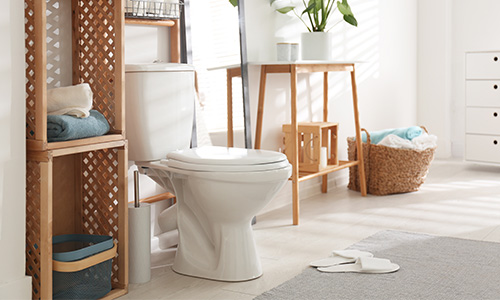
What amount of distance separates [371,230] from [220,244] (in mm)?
935

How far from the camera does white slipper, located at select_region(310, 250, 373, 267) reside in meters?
2.50

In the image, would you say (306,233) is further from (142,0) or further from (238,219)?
(142,0)

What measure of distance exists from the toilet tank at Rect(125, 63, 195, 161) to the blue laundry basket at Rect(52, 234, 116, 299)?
41cm

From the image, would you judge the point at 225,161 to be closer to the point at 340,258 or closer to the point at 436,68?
the point at 340,258

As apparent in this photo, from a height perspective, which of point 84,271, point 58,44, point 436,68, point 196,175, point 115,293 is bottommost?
point 115,293

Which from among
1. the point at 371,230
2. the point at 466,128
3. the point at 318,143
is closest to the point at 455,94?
the point at 466,128

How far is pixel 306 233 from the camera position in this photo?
3.03 meters

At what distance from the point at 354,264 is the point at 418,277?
0.25 meters

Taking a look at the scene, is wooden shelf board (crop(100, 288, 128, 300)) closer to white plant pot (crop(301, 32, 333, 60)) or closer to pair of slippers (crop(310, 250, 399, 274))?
pair of slippers (crop(310, 250, 399, 274))

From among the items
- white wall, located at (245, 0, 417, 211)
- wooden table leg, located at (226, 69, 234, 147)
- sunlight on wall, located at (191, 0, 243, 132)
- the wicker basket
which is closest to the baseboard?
sunlight on wall, located at (191, 0, 243, 132)

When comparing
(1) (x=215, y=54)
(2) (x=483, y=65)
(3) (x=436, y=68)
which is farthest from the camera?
(3) (x=436, y=68)

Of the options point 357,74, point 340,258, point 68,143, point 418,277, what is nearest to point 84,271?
point 68,143

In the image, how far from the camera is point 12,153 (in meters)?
1.92

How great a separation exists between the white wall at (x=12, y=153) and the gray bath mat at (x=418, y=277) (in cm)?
77
